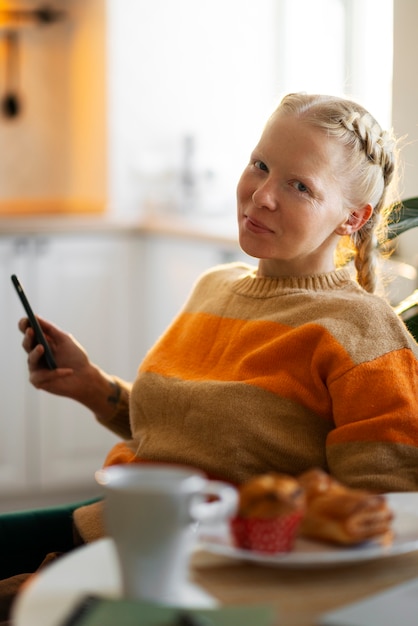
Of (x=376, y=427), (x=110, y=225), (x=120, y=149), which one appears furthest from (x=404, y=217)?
(x=120, y=149)

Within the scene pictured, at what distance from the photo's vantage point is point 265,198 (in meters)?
1.36

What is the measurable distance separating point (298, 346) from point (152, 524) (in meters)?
0.58

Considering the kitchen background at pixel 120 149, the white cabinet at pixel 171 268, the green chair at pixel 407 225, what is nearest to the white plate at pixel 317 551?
the green chair at pixel 407 225

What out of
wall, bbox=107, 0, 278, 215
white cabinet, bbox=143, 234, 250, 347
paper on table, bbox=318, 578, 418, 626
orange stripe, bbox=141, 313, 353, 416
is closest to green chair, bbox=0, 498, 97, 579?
orange stripe, bbox=141, 313, 353, 416

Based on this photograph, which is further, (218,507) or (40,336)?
(40,336)

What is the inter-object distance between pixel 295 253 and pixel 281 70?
2.72 m

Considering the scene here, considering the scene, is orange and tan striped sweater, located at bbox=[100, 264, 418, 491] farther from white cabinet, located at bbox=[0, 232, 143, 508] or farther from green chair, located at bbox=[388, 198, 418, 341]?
white cabinet, located at bbox=[0, 232, 143, 508]

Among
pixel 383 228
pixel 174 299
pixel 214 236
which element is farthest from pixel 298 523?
pixel 174 299

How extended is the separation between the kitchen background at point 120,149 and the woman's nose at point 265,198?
1.73 m

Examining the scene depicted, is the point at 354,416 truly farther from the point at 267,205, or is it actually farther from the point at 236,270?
the point at 236,270

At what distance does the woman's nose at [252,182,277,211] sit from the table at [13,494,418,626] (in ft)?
1.90

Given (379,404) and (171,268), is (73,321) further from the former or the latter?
(379,404)

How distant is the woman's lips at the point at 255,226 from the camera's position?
1.38 meters

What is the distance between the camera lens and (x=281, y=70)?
3.98m
